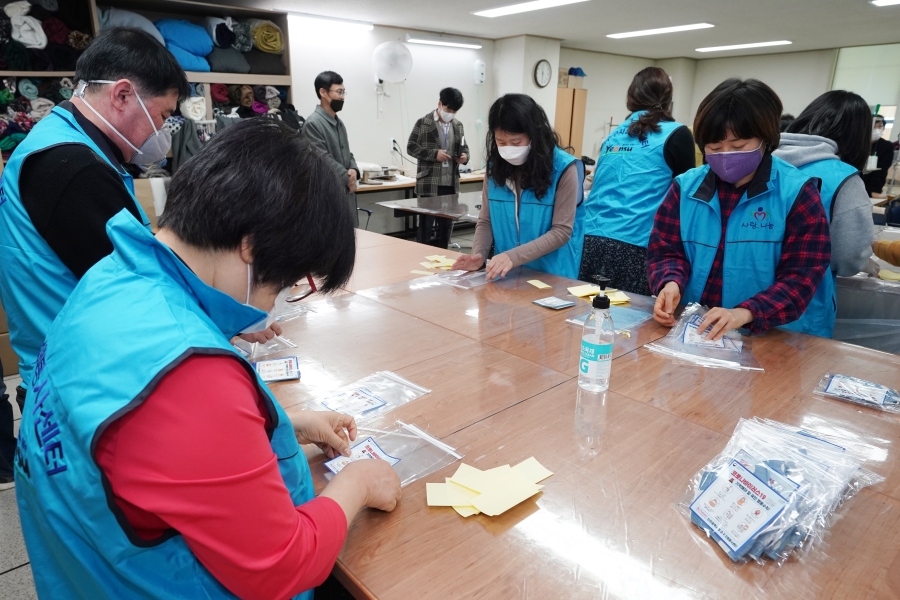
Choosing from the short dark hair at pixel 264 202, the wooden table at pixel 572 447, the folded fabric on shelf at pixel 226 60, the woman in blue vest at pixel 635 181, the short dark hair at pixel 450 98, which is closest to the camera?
the short dark hair at pixel 264 202

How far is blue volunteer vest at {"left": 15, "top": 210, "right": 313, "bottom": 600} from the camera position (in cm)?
57

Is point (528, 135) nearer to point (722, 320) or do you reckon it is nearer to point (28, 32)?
point (722, 320)

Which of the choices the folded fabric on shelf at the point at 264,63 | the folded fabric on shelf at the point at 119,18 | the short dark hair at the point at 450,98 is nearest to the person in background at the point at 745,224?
the short dark hair at the point at 450,98

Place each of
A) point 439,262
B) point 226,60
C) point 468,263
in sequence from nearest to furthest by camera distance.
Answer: point 468,263, point 439,262, point 226,60

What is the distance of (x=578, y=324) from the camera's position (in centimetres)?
173

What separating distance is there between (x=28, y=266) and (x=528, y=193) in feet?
5.72

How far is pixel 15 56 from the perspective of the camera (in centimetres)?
357

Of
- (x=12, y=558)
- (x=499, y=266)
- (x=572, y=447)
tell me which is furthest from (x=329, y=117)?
(x=572, y=447)

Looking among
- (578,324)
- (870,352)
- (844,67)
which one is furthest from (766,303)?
(844,67)

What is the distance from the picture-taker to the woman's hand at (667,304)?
5.53ft

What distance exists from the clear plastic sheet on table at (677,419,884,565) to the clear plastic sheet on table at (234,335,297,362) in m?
1.10

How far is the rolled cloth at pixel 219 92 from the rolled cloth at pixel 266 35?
47 cm

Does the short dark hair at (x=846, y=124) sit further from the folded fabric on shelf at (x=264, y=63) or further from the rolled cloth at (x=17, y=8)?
the rolled cloth at (x=17, y=8)

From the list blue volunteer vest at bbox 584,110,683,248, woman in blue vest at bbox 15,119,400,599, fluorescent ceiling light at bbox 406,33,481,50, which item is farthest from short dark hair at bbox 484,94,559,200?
fluorescent ceiling light at bbox 406,33,481,50
